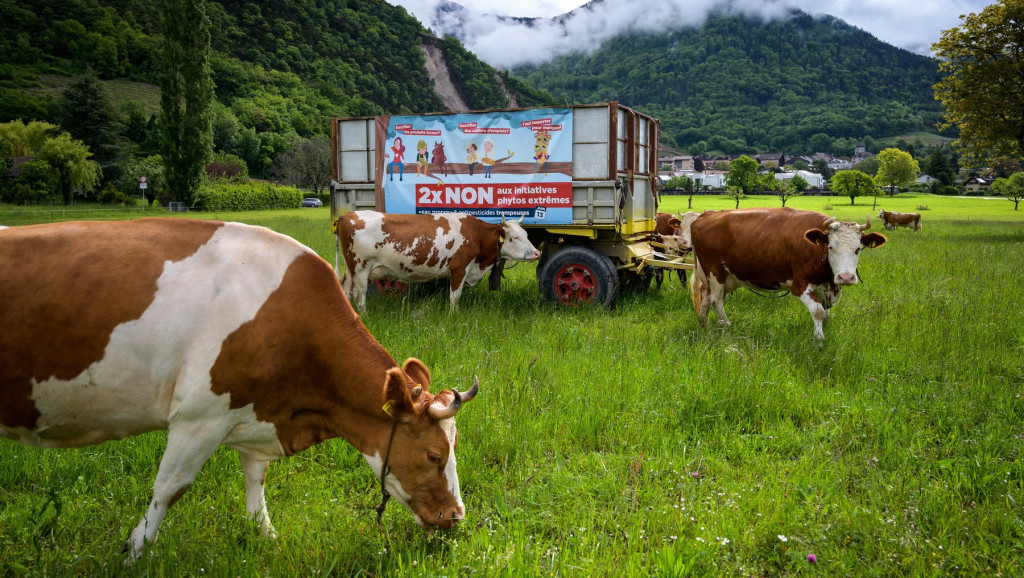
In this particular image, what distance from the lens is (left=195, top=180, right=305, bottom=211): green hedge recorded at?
40188mm

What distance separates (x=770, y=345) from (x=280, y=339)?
17.8ft

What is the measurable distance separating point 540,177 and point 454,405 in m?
6.68

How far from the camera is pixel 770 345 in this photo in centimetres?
664

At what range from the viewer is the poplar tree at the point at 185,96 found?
34.5m

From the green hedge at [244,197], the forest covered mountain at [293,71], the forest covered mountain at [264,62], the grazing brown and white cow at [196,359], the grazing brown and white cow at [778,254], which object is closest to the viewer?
the grazing brown and white cow at [196,359]

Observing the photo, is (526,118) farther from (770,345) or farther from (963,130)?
(963,130)


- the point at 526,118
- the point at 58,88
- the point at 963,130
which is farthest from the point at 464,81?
the point at 526,118

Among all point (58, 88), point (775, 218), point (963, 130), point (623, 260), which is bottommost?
point (623, 260)

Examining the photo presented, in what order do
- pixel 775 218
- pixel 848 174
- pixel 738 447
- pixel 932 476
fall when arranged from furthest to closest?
pixel 848 174
pixel 775 218
pixel 738 447
pixel 932 476

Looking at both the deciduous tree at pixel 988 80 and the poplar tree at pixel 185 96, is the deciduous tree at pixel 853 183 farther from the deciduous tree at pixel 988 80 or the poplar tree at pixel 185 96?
the poplar tree at pixel 185 96

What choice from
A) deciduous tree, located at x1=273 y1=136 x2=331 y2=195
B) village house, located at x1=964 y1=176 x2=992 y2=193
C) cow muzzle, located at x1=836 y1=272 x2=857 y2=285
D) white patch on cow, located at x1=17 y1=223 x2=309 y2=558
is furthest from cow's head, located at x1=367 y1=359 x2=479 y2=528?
village house, located at x1=964 y1=176 x2=992 y2=193

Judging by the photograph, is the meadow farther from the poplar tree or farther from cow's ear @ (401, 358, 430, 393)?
the poplar tree

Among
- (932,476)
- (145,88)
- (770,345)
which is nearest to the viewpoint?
(932,476)

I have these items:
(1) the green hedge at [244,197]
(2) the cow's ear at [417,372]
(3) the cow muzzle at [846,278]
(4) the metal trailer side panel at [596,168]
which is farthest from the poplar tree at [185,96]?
(2) the cow's ear at [417,372]
